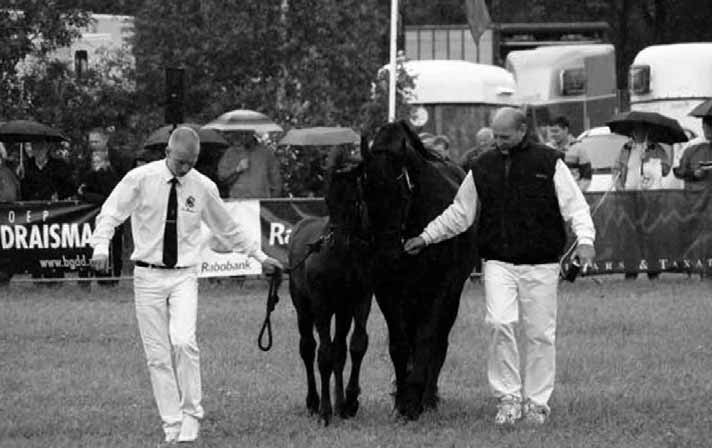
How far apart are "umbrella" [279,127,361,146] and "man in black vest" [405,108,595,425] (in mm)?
13408

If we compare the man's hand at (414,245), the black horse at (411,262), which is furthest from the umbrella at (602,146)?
the man's hand at (414,245)

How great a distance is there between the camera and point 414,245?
12719 mm

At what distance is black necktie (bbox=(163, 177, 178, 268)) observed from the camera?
1186 centimetres

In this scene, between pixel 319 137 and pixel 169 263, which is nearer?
pixel 169 263

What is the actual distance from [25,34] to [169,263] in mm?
20810

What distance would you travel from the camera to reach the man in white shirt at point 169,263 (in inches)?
464

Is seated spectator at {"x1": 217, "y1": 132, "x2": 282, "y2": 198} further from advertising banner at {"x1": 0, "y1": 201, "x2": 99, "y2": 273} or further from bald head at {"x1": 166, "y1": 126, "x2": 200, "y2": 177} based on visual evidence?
bald head at {"x1": 166, "y1": 126, "x2": 200, "y2": 177}

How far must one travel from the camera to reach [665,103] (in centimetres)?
3425

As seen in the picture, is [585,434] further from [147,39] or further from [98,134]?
[147,39]

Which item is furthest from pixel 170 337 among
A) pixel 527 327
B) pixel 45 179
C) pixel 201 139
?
pixel 45 179

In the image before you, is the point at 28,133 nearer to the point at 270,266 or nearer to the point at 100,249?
the point at 270,266

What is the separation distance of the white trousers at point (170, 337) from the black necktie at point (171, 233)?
0.09 meters

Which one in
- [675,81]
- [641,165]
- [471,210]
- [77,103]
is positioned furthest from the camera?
[675,81]

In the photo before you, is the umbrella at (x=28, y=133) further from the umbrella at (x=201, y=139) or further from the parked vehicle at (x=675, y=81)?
the parked vehicle at (x=675, y=81)
